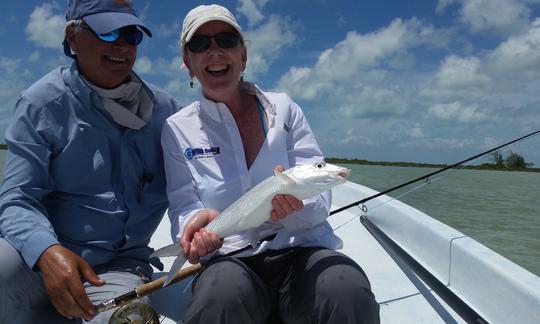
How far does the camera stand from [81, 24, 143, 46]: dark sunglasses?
2867 millimetres

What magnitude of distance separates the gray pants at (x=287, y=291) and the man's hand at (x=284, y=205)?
311 millimetres

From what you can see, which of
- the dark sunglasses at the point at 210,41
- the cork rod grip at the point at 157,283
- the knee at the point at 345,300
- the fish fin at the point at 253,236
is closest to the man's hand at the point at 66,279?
the cork rod grip at the point at 157,283

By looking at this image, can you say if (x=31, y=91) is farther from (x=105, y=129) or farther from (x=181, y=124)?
(x=181, y=124)

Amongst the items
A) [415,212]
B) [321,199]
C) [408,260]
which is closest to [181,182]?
[321,199]

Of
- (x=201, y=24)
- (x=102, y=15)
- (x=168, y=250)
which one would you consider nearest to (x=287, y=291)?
(x=168, y=250)

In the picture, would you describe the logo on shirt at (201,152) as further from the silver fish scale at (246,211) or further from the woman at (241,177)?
the silver fish scale at (246,211)

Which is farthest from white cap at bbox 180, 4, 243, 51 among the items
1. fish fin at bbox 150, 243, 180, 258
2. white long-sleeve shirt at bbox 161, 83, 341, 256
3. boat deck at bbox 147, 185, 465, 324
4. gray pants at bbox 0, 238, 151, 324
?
boat deck at bbox 147, 185, 465, 324

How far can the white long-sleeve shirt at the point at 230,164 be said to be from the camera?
9.07 feet

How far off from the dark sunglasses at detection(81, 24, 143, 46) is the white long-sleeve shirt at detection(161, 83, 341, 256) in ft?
1.96

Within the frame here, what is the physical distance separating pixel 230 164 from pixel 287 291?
0.91 m

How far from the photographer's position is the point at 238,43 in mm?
2959

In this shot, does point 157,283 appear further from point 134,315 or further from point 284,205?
point 284,205

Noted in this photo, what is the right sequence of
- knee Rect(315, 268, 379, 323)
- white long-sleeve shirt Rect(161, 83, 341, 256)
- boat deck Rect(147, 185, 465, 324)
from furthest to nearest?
1. boat deck Rect(147, 185, 465, 324)
2. white long-sleeve shirt Rect(161, 83, 341, 256)
3. knee Rect(315, 268, 379, 323)

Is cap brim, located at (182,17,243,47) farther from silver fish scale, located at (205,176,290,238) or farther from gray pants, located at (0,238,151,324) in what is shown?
gray pants, located at (0,238,151,324)
